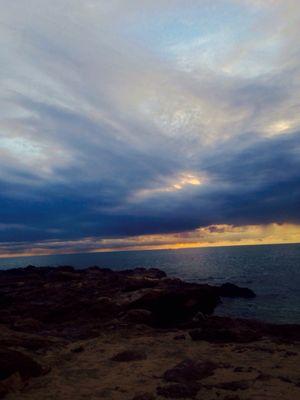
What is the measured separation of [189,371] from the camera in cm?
1648

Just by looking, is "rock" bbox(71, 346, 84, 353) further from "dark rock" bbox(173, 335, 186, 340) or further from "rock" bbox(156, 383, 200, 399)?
"rock" bbox(156, 383, 200, 399)

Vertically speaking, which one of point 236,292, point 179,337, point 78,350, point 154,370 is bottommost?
point 236,292

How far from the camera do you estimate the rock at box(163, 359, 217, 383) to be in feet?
51.5

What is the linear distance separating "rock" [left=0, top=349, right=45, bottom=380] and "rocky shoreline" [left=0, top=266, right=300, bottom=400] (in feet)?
0.13

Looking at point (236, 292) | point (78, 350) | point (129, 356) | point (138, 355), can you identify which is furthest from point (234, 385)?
point (236, 292)

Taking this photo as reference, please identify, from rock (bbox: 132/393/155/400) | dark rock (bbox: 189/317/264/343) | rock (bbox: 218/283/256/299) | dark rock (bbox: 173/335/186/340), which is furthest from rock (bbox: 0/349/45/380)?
rock (bbox: 218/283/256/299)

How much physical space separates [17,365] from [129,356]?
5.96 m

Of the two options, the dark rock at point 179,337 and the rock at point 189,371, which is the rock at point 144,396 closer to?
the rock at point 189,371

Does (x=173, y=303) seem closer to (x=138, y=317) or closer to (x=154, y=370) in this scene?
(x=138, y=317)

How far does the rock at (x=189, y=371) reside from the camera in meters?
15.7

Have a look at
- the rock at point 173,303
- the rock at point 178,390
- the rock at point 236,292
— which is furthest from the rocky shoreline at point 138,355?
the rock at point 236,292

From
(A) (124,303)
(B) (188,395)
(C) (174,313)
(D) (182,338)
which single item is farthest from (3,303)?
(B) (188,395)

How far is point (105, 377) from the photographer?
642 inches

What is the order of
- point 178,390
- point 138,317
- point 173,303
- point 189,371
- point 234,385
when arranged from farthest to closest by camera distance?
point 173,303, point 138,317, point 189,371, point 234,385, point 178,390
